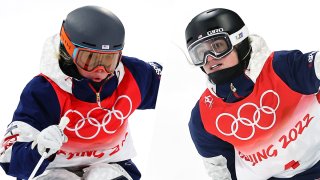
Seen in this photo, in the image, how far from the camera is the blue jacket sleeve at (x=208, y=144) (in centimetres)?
252

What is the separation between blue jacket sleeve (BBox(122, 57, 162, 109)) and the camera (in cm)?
256

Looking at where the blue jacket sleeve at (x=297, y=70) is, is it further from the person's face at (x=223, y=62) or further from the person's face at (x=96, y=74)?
the person's face at (x=96, y=74)

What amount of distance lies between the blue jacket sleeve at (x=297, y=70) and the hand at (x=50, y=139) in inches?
28.3

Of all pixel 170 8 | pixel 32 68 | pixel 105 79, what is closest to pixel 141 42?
pixel 170 8

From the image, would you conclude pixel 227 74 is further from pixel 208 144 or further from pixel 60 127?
pixel 60 127

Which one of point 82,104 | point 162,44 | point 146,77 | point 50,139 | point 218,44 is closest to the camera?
point 50,139

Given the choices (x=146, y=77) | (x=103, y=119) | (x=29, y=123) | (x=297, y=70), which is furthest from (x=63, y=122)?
(x=297, y=70)

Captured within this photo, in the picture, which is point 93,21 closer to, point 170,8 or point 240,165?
point 240,165

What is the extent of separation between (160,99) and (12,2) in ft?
4.51

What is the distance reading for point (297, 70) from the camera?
2.27 meters

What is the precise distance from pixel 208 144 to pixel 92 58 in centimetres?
53

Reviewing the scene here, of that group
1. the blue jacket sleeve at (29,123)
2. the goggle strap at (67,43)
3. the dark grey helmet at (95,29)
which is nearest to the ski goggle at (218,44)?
the dark grey helmet at (95,29)

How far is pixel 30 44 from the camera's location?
342cm

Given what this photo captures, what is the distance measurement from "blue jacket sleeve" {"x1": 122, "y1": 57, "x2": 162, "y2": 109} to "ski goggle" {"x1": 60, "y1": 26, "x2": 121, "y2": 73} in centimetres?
21
